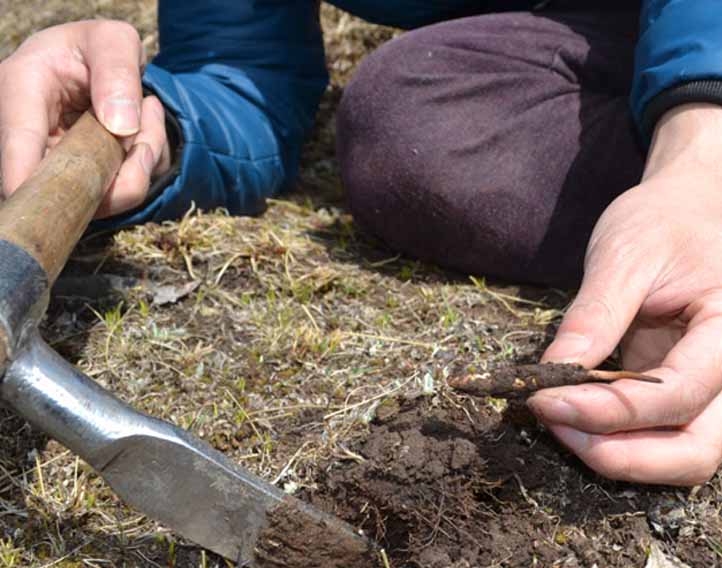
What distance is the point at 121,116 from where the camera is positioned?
6.29 ft

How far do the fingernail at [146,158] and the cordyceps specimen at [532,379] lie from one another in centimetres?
91

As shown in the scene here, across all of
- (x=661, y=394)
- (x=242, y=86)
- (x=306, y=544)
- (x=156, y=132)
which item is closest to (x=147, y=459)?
(x=306, y=544)

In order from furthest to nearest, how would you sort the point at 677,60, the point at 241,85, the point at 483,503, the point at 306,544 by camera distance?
the point at 241,85 < the point at 677,60 < the point at 483,503 < the point at 306,544

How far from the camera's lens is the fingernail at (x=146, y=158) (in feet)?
6.71

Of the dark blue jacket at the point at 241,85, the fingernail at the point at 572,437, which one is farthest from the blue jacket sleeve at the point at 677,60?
the dark blue jacket at the point at 241,85

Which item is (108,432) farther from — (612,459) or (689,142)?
(689,142)

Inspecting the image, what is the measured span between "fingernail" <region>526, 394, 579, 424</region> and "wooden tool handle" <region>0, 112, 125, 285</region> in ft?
2.61

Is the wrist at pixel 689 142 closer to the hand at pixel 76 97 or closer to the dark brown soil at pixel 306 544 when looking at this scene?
the dark brown soil at pixel 306 544

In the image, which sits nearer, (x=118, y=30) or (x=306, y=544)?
(x=306, y=544)

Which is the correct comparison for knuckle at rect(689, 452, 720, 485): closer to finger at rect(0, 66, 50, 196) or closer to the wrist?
the wrist

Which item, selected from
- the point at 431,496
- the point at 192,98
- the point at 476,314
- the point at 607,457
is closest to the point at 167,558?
the point at 431,496

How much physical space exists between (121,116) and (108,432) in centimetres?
76

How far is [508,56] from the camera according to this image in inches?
99.8

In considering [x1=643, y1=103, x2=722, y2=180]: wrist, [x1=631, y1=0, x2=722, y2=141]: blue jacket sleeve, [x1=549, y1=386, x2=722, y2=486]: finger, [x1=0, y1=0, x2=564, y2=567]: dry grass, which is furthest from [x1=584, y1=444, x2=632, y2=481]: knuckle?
[x1=631, y1=0, x2=722, y2=141]: blue jacket sleeve
